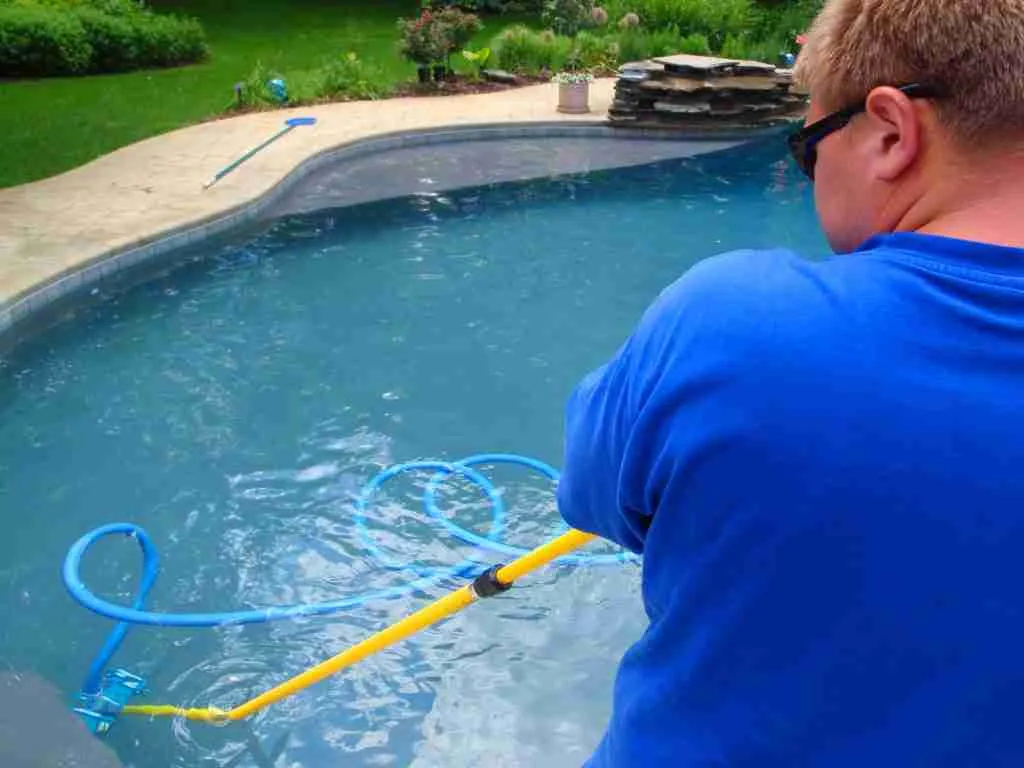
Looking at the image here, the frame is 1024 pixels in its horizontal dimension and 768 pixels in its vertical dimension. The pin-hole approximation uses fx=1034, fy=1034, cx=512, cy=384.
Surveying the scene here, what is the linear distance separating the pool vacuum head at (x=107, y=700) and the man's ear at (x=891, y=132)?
2.97m

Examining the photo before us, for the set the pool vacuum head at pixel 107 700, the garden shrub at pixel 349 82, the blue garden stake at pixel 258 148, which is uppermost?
the garden shrub at pixel 349 82

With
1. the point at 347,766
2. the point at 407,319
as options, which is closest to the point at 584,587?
the point at 347,766

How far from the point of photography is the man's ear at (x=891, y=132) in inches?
33.4

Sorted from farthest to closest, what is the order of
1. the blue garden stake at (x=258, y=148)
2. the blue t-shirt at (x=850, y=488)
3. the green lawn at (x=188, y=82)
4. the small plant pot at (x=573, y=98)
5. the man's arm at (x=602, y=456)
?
the small plant pot at (x=573, y=98) → the green lawn at (x=188, y=82) → the blue garden stake at (x=258, y=148) → the man's arm at (x=602, y=456) → the blue t-shirt at (x=850, y=488)

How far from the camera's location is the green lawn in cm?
915

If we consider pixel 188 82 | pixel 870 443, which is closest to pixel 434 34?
pixel 188 82

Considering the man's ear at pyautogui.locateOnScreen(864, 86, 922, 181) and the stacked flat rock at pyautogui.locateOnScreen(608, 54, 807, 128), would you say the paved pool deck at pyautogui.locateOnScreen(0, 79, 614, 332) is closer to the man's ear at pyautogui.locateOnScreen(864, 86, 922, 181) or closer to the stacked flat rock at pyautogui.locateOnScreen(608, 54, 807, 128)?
the stacked flat rock at pyautogui.locateOnScreen(608, 54, 807, 128)

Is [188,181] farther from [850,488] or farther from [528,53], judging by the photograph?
[850,488]

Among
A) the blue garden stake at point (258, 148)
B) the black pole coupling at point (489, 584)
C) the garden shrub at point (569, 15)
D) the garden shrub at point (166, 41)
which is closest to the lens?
the black pole coupling at point (489, 584)

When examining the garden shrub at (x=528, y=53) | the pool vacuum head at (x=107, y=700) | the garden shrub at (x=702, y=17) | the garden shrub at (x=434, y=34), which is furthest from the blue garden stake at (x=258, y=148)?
the garden shrub at (x=702, y=17)

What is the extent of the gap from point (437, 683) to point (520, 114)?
857 centimetres

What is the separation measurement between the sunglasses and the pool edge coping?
210 inches

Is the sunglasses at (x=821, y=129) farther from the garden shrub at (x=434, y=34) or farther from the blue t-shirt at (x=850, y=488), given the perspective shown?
the garden shrub at (x=434, y=34)

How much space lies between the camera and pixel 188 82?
12406 mm
